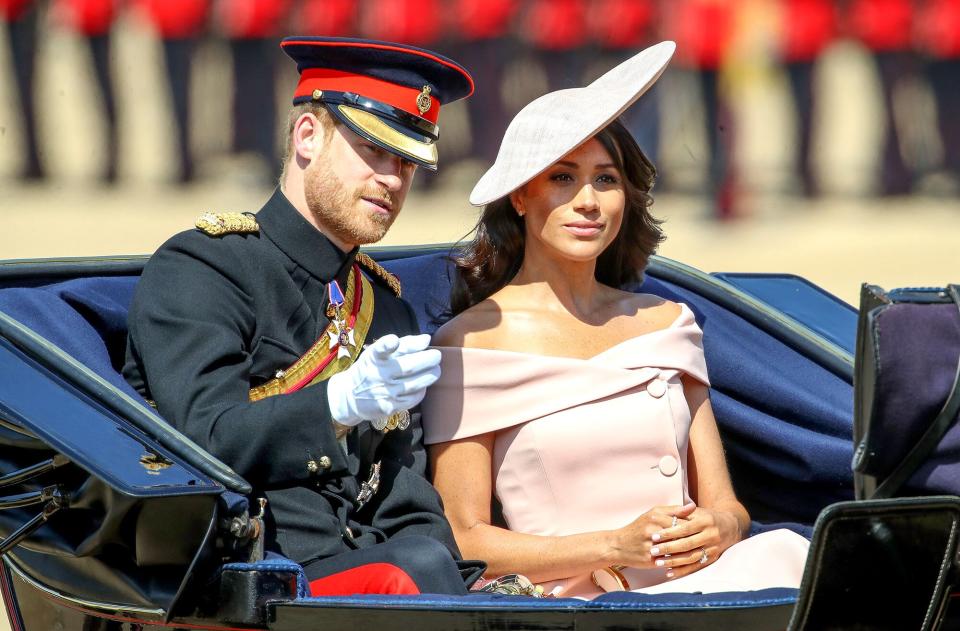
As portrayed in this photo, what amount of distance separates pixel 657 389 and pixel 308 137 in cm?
85

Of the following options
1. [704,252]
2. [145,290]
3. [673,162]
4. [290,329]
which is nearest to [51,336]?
[145,290]

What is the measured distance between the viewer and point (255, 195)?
10.2m

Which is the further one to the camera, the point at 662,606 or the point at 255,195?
the point at 255,195

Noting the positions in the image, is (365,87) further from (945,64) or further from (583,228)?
(945,64)

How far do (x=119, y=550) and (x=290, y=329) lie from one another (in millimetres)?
619

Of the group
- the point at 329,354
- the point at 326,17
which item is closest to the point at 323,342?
the point at 329,354

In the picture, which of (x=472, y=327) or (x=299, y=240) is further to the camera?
(x=472, y=327)

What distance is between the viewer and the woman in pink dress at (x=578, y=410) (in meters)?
3.11

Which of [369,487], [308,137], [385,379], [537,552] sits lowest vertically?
[537,552]

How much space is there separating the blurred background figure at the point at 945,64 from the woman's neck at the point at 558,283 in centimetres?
808

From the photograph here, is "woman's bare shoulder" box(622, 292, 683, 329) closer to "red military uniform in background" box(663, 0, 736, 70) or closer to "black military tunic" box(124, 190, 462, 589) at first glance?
"black military tunic" box(124, 190, 462, 589)

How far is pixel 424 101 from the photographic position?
324 centimetres

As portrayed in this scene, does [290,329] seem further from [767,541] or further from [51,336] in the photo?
[767,541]

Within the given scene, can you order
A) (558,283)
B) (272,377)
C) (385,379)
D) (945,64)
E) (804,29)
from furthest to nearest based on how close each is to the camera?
(945,64)
(804,29)
(558,283)
(272,377)
(385,379)
